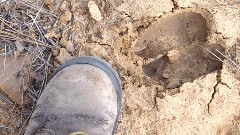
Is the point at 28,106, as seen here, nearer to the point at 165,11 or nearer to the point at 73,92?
the point at 73,92

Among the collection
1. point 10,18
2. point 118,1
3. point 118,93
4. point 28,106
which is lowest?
point 28,106

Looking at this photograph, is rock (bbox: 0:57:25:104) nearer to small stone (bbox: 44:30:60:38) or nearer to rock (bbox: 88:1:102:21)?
small stone (bbox: 44:30:60:38)

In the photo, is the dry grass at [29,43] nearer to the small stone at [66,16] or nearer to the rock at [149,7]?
the small stone at [66,16]

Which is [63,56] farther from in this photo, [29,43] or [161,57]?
[161,57]

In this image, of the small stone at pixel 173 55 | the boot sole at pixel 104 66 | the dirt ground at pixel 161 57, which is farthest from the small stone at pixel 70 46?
the small stone at pixel 173 55

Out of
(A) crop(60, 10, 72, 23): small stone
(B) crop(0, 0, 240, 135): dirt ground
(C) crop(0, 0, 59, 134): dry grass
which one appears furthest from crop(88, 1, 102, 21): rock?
(C) crop(0, 0, 59, 134): dry grass

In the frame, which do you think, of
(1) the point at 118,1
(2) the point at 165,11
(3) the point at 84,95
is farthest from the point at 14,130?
(2) the point at 165,11

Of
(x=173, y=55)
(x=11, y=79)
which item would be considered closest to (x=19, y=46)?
(x=11, y=79)
